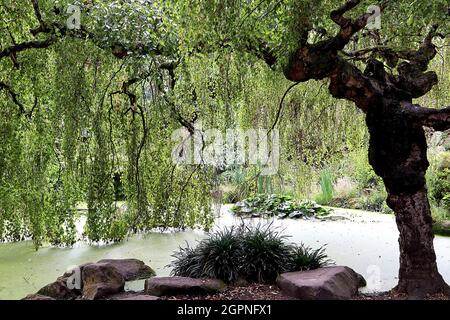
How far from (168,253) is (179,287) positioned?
163 cm

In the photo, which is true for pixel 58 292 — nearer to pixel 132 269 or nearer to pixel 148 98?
pixel 132 269

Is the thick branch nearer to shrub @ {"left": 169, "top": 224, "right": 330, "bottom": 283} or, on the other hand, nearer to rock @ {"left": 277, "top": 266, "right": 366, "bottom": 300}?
rock @ {"left": 277, "top": 266, "right": 366, "bottom": 300}

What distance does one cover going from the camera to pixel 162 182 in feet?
16.3

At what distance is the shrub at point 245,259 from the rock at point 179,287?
213 mm

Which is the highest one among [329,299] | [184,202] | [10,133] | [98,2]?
[98,2]

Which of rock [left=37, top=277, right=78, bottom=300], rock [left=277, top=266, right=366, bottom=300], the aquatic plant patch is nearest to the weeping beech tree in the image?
rock [left=277, top=266, right=366, bottom=300]

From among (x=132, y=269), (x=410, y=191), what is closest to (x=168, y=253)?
(x=132, y=269)

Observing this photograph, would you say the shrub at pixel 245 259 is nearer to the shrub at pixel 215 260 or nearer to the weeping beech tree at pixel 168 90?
the shrub at pixel 215 260

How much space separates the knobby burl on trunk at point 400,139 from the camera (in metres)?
2.93

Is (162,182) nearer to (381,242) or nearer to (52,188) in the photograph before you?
(52,188)

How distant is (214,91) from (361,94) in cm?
155

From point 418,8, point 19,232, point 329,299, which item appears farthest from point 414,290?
point 19,232

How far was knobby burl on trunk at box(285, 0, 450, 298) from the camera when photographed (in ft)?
9.61

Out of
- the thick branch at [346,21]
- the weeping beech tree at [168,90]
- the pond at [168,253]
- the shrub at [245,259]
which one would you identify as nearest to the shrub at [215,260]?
the shrub at [245,259]
